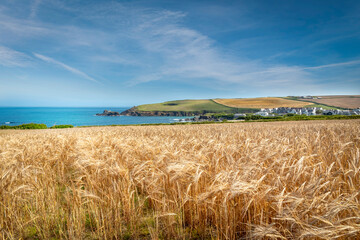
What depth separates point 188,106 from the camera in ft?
433

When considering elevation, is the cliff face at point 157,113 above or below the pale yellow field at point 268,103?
below

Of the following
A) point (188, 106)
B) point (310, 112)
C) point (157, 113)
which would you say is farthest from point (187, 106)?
point (310, 112)

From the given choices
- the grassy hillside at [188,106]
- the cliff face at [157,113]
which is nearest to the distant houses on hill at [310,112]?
the grassy hillside at [188,106]

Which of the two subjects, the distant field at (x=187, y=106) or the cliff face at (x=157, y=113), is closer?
the distant field at (x=187, y=106)

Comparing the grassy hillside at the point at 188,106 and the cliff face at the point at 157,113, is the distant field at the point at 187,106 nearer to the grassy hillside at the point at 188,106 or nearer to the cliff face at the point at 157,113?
the grassy hillside at the point at 188,106

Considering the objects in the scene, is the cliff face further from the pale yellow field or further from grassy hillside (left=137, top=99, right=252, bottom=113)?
Result: the pale yellow field

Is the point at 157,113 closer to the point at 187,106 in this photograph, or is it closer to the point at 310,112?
the point at 187,106

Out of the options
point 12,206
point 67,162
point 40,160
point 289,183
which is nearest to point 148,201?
point 12,206

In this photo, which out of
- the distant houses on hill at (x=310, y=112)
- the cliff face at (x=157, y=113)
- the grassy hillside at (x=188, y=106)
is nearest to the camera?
the distant houses on hill at (x=310, y=112)

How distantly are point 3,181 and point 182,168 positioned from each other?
280 cm

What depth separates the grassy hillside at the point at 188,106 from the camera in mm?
113363

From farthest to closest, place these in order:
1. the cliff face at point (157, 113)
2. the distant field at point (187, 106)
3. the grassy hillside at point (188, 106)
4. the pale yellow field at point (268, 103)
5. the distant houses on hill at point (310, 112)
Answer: the cliff face at point (157, 113), the distant field at point (187, 106), the grassy hillside at point (188, 106), the pale yellow field at point (268, 103), the distant houses on hill at point (310, 112)

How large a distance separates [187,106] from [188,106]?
94 centimetres

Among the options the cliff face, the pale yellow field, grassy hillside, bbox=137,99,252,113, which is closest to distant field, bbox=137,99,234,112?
grassy hillside, bbox=137,99,252,113
